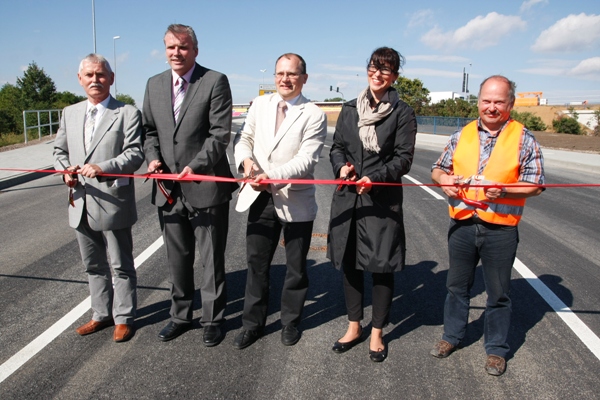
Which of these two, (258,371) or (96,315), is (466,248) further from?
(96,315)

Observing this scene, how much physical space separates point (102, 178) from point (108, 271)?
796mm

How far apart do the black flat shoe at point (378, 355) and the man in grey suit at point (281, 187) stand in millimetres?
594

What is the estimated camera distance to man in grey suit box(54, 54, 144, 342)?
3.83m

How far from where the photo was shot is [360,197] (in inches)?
145

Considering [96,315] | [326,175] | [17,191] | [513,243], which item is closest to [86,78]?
[96,315]

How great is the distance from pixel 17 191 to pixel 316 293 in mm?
8935

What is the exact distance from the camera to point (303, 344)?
3.85m

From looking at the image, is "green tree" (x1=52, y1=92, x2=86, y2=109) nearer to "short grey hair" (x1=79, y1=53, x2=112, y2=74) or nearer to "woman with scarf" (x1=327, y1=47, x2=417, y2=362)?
"short grey hair" (x1=79, y1=53, x2=112, y2=74)

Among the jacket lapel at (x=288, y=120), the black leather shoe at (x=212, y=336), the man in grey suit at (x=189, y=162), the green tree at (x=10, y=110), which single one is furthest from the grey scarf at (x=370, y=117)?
the green tree at (x=10, y=110)

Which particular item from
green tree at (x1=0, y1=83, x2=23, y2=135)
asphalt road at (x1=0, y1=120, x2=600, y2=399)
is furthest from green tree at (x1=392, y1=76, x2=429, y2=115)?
asphalt road at (x1=0, y1=120, x2=600, y2=399)

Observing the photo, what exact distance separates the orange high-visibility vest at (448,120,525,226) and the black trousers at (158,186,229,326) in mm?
1739

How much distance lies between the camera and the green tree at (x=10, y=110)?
30.7 metres

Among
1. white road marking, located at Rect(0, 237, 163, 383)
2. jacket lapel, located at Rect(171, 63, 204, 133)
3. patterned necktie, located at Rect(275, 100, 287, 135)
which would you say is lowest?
white road marking, located at Rect(0, 237, 163, 383)

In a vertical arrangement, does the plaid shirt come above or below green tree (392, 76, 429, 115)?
below
